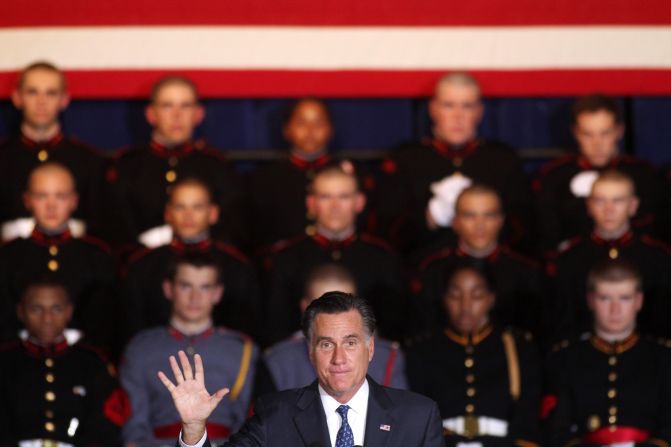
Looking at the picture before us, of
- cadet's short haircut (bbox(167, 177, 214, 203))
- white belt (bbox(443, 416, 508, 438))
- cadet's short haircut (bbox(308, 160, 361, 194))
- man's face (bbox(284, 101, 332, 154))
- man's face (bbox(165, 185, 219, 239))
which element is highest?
man's face (bbox(284, 101, 332, 154))

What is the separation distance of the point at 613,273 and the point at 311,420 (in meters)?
2.31

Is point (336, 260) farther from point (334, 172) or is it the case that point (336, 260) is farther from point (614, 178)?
point (614, 178)

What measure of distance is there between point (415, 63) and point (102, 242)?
1.72m

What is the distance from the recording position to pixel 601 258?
5.98 meters

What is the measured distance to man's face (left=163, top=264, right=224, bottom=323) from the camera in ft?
18.2

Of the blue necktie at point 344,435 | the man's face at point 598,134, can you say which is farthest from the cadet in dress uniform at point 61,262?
the blue necktie at point 344,435

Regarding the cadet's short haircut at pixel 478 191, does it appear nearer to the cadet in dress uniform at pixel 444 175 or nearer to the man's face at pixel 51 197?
the cadet in dress uniform at pixel 444 175

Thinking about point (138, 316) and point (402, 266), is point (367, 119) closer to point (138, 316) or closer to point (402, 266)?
point (402, 266)

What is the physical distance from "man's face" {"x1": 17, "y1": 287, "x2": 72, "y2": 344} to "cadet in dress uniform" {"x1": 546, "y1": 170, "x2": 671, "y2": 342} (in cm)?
202

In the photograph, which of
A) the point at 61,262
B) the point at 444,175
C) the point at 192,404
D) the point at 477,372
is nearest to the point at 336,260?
the point at 444,175

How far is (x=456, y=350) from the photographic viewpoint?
5.62 m

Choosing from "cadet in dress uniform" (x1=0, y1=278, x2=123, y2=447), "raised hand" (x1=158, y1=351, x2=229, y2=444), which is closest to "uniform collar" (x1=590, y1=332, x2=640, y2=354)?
"cadet in dress uniform" (x1=0, y1=278, x2=123, y2=447)

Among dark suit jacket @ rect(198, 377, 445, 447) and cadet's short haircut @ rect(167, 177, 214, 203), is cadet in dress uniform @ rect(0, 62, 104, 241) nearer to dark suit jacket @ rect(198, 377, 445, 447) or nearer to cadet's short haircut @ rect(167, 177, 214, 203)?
cadet's short haircut @ rect(167, 177, 214, 203)

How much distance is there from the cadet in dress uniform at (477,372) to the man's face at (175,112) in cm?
147
